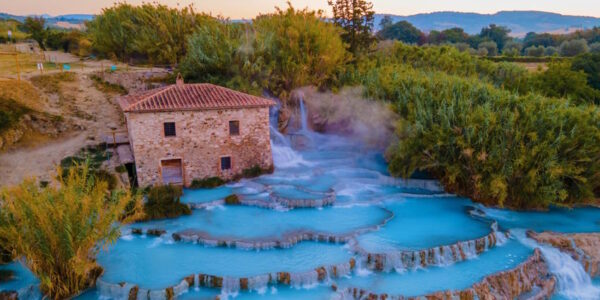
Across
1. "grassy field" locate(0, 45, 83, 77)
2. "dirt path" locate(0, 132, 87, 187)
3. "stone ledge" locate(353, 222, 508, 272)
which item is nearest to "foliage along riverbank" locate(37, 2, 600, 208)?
"stone ledge" locate(353, 222, 508, 272)

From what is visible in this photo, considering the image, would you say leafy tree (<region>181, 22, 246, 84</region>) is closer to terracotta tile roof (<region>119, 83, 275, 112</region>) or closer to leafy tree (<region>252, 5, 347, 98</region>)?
Result: leafy tree (<region>252, 5, 347, 98</region>)

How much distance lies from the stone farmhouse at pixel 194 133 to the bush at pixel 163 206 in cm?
269

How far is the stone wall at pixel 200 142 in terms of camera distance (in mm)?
22688

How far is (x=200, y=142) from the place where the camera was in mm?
23766

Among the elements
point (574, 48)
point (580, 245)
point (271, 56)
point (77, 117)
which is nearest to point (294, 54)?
point (271, 56)

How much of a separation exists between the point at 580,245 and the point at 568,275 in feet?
5.98

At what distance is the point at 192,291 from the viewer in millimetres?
14867

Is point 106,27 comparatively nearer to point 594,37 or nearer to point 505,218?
point 505,218

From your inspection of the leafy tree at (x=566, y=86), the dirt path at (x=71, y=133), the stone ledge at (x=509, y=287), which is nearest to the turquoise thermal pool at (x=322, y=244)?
the stone ledge at (x=509, y=287)

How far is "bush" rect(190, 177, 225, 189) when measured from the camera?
23.9 m

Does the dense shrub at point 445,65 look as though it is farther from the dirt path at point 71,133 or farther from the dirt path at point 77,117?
the dirt path at point 71,133

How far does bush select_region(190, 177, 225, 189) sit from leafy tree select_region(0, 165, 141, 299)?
8.97 metres

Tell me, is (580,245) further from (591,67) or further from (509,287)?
(591,67)

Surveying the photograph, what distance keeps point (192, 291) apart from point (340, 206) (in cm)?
884
